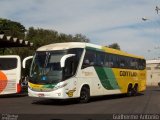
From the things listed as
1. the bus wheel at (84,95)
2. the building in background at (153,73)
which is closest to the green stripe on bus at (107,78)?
the bus wheel at (84,95)

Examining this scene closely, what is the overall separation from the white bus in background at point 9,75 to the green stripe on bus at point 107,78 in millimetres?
5567

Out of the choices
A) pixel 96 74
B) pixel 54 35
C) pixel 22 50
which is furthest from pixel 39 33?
pixel 96 74

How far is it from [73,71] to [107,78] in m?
4.76

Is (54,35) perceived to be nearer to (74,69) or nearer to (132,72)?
(132,72)

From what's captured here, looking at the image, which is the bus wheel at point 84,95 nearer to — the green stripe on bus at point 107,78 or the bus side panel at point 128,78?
the green stripe on bus at point 107,78

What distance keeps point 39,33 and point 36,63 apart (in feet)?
154

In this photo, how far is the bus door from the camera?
89.4ft

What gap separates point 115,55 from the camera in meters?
27.5

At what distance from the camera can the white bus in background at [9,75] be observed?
27234 mm

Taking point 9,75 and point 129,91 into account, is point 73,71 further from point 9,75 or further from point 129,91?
point 129,91

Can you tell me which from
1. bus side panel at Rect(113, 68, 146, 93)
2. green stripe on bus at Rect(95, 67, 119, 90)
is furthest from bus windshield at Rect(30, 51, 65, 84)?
bus side panel at Rect(113, 68, 146, 93)

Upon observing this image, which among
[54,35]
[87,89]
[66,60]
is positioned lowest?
[87,89]

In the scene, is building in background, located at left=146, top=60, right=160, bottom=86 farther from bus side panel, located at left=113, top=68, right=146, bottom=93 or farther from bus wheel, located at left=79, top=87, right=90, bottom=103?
bus wheel, located at left=79, top=87, right=90, bottom=103

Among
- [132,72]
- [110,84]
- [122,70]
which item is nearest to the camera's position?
[110,84]
